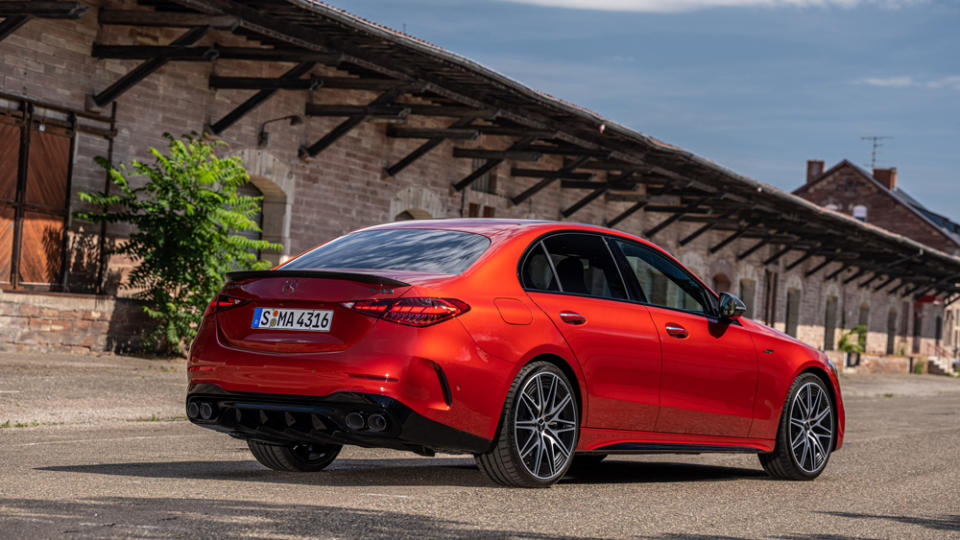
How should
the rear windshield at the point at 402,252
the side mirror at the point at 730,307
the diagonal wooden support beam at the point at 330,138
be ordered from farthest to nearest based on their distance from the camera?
the diagonal wooden support beam at the point at 330,138, the side mirror at the point at 730,307, the rear windshield at the point at 402,252

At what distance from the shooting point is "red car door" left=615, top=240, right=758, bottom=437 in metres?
7.49

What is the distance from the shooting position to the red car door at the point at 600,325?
6.88 m

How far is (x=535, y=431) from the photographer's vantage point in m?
6.61

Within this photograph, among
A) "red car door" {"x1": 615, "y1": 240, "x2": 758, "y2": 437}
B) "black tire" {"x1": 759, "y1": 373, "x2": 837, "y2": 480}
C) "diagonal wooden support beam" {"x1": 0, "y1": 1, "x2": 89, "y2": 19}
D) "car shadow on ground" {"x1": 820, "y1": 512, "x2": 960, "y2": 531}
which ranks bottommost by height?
"car shadow on ground" {"x1": 820, "y1": 512, "x2": 960, "y2": 531}

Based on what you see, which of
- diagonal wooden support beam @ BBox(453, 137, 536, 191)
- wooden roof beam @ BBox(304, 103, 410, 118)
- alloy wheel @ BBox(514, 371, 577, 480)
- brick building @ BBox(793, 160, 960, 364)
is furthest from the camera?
brick building @ BBox(793, 160, 960, 364)

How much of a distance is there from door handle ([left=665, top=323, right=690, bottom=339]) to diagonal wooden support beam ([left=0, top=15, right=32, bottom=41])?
373 inches

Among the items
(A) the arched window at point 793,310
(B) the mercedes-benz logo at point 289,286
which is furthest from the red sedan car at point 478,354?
(A) the arched window at point 793,310

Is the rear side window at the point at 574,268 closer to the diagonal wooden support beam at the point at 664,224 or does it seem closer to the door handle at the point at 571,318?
the door handle at the point at 571,318

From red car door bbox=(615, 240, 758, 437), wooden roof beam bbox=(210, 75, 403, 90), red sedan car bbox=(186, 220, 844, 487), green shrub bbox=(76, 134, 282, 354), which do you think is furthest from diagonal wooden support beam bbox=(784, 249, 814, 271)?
red sedan car bbox=(186, 220, 844, 487)

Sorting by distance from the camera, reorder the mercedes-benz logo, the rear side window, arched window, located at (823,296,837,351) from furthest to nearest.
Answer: arched window, located at (823,296,837,351), the rear side window, the mercedes-benz logo

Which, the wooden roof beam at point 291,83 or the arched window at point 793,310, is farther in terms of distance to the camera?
the arched window at point 793,310

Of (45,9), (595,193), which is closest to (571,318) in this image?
(45,9)

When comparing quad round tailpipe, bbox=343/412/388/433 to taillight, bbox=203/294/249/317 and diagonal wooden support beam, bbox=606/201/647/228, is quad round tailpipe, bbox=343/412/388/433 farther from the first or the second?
diagonal wooden support beam, bbox=606/201/647/228

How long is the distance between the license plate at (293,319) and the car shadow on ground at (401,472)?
2.88 ft
